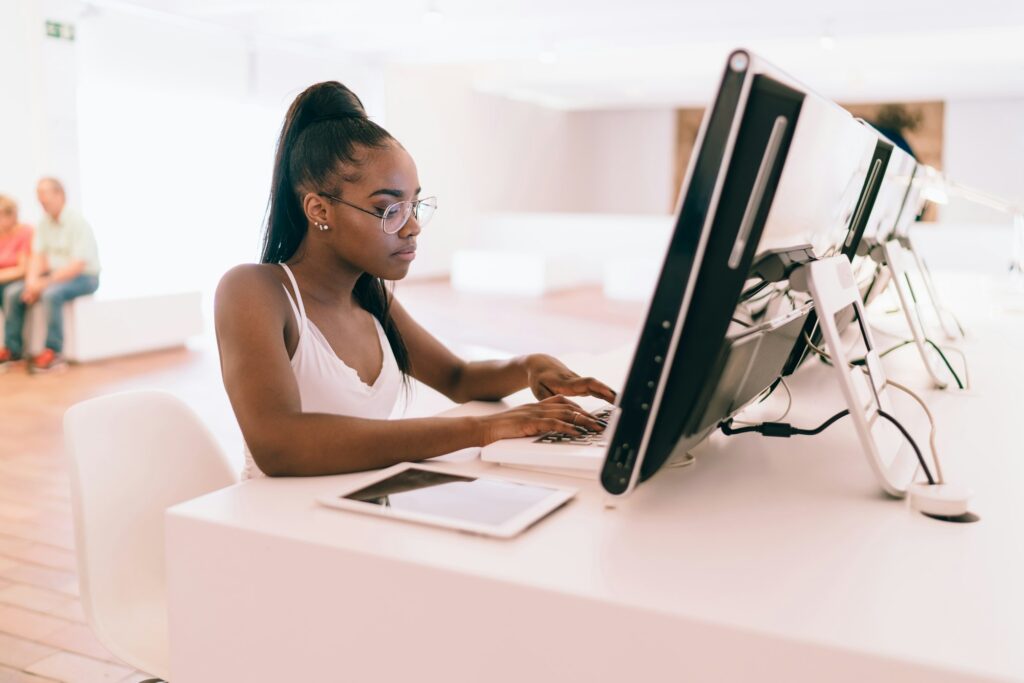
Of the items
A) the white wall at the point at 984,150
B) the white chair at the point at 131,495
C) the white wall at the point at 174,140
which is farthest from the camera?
the white wall at the point at 984,150

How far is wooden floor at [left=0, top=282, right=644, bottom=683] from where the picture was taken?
224 centimetres

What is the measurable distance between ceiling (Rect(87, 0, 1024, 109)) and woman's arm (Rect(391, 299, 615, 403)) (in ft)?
22.8

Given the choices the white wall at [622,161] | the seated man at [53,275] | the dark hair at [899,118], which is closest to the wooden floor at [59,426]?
the seated man at [53,275]

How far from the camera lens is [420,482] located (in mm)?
1102

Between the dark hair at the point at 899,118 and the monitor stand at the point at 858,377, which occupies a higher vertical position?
the dark hair at the point at 899,118

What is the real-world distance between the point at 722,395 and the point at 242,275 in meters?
0.72

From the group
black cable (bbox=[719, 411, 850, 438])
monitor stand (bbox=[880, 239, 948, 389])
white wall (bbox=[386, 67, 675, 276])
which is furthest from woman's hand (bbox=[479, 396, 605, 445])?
white wall (bbox=[386, 67, 675, 276])

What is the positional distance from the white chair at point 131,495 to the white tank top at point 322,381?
0.12 metres

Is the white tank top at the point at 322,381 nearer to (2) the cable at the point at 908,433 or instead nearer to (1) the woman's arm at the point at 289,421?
(1) the woman's arm at the point at 289,421

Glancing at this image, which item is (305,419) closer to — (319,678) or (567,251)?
(319,678)

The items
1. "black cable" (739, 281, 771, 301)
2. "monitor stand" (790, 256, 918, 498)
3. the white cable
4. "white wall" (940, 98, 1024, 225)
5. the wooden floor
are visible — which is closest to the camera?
"black cable" (739, 281, 771, 301)

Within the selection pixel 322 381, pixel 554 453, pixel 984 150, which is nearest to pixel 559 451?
pixel 554 453

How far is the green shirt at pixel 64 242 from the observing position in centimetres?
627

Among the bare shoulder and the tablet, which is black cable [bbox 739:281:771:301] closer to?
the tablet
